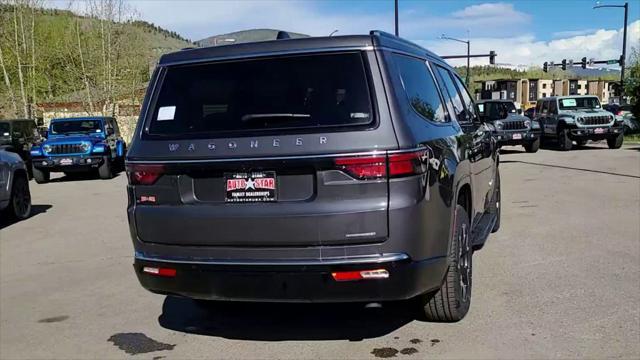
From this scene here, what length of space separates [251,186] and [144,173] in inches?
Answer: 29.2

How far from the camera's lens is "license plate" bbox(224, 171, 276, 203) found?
3402mm

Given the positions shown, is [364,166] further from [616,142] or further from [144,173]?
[616,142]

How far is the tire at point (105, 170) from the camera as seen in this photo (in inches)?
660

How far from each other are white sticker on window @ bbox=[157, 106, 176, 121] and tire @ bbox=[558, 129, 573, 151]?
19.0 m

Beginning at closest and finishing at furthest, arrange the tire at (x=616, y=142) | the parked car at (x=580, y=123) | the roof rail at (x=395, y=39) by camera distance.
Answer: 1. the roof rail at (x=395, y=39)
2. the parked car at (x=580, y=123)
3. the tire at (x=616, y=142)

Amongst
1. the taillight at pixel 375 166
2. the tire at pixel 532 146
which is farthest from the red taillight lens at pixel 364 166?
the tire at pixel 532 146

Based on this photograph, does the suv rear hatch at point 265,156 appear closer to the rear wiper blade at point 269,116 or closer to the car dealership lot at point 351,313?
the rear wiper blade at point 269,116

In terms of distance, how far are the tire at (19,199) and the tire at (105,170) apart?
637cm

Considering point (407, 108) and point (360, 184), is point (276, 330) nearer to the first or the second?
point (360, 184)

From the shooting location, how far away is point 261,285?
3434 millimetres

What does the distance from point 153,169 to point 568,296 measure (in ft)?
11.4

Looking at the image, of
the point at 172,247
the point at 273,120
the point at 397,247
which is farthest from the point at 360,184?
the point at 172,247

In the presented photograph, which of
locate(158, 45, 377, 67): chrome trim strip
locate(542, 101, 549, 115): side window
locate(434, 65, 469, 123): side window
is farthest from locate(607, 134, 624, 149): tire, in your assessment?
locate(158, 45, 377, 67): chrome trim strip

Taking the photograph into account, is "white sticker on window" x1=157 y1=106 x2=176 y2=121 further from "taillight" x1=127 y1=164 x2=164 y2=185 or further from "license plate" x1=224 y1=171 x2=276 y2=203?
"license plate" x1=224 y1=171 x2=276 y2=203
